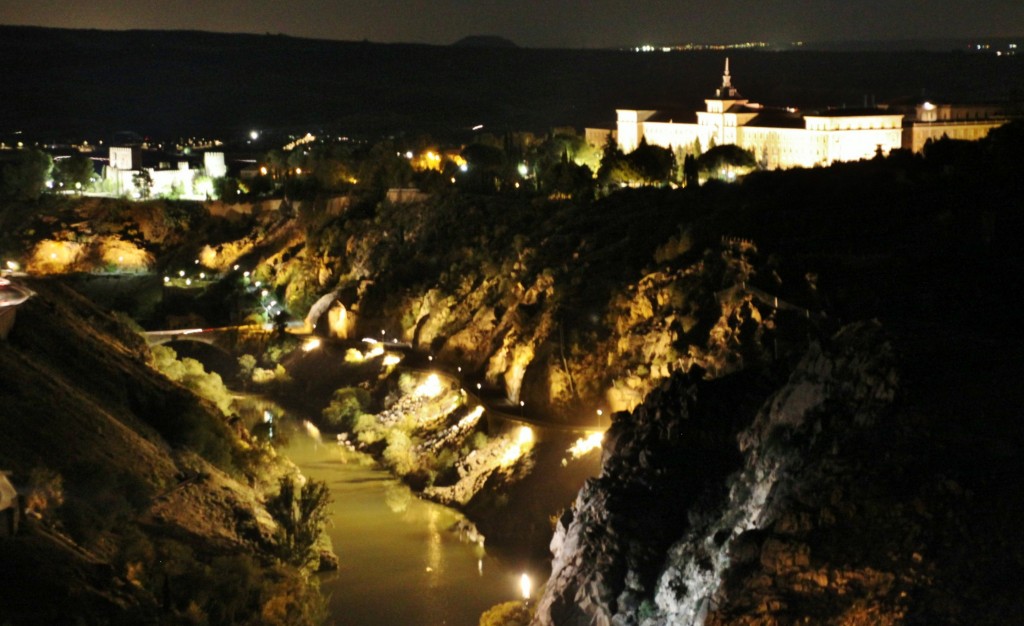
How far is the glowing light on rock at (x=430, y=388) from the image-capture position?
139 ft

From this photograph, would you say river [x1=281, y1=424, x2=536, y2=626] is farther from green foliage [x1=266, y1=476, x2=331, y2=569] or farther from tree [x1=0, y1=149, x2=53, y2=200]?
tree [x1=0, y1=149, x2=53, y2=200]

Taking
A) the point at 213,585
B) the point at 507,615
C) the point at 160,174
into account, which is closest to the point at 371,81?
the point at 160,174

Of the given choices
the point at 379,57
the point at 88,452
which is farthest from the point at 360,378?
the point at 379,57

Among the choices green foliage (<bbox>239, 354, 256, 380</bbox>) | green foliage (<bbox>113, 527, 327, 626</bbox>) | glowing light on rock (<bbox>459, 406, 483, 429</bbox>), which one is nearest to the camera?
green foliage (<bbox>113, 527, 327, 626</bbox>)

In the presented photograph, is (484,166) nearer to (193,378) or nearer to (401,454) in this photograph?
(193,378)

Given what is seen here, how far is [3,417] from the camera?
2577 centimetres

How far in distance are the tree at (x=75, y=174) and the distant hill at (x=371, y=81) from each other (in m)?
43.6

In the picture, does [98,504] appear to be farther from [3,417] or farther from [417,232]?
[417,232]

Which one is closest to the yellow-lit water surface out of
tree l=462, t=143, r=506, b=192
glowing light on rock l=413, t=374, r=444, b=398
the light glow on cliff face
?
the light glow on cliff face

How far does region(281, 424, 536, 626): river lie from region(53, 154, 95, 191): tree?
4661cm

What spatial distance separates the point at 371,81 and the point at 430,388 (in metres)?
138

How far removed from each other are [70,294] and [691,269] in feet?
58.9

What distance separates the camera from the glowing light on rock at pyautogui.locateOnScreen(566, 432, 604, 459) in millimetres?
32250

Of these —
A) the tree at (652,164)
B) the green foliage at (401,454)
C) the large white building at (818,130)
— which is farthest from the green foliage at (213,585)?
the tree at (652,164)
